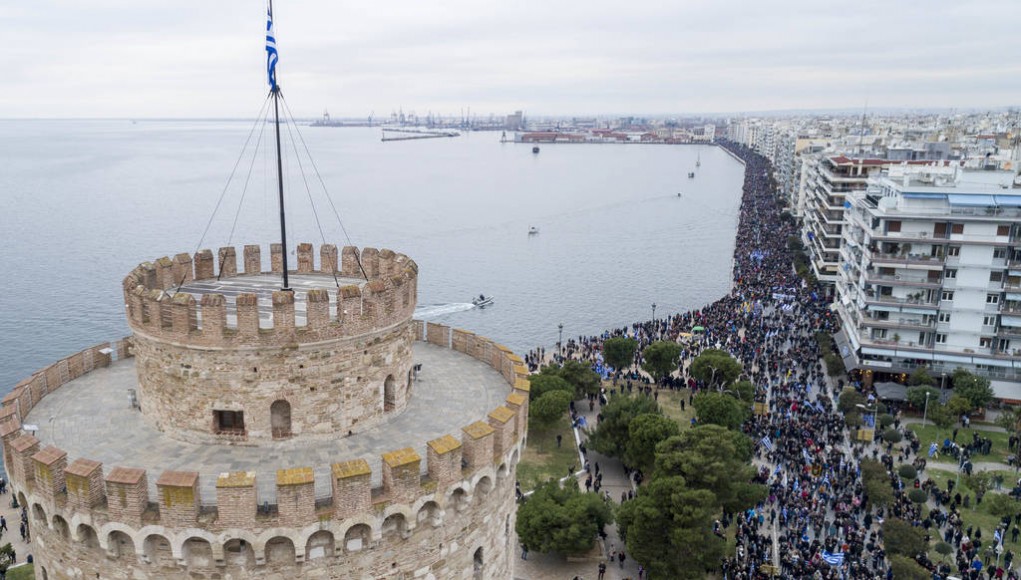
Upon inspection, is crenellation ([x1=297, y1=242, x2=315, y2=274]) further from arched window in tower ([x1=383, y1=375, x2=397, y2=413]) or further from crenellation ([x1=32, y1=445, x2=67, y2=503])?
crenellation ([x1=32, y1=445, x2=67, y2=503])

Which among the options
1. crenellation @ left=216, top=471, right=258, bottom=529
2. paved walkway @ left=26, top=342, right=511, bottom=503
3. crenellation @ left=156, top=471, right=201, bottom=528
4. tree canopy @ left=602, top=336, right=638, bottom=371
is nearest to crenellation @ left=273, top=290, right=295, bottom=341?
paved walkway @ left=26, top=342, right=511, bottom=503

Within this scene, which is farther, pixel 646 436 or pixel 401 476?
pixel 646 436

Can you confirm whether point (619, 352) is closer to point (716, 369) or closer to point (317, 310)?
point (716, 369)

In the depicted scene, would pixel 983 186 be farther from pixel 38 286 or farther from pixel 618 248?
pixel 38 286

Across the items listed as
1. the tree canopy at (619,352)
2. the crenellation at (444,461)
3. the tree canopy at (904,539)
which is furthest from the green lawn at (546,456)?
the crenellation at (444,461)

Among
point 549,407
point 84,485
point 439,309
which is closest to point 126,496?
point 84,485

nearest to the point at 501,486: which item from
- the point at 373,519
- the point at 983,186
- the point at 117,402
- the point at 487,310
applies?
the point at 373,519
